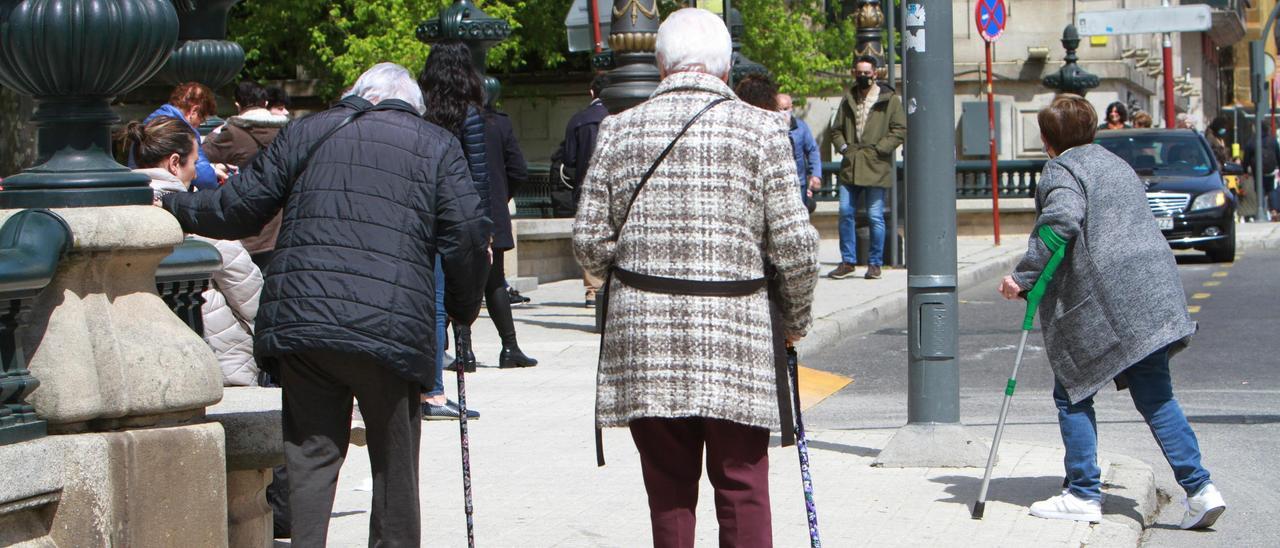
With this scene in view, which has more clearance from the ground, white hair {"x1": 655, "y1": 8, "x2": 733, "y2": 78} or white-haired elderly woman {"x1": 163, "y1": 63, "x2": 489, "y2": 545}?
white hair {"x1": 655, "y1": 8, "x2": 733, "y2": 78}

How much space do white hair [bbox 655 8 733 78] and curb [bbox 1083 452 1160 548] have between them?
7.88ft

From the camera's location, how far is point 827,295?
15.1 m

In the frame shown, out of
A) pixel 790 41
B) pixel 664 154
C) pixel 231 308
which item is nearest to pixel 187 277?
pixel 231 308

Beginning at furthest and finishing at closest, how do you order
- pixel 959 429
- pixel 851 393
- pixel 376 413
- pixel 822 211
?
1. pixel 822 211
2. pixel 851 393
3. pixel 959 429
4. pixel 376 413

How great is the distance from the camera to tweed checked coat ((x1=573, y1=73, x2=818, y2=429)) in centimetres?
470

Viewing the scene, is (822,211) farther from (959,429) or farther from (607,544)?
(607,544)

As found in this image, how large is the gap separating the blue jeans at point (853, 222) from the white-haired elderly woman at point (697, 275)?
38.9 ft

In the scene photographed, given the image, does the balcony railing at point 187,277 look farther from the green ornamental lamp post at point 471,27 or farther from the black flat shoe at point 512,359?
the green ornamental lamp post at point 471,27

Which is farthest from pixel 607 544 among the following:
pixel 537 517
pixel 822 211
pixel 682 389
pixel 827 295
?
pixel 822 211

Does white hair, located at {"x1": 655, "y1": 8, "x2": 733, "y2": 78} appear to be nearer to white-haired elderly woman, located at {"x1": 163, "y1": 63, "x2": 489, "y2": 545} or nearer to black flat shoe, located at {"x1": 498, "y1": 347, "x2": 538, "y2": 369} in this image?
white-haired elderly woman, located at {"x1": 163, "y1": 63, "x2": 489, "y2": 545}

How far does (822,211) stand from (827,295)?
7.99 m

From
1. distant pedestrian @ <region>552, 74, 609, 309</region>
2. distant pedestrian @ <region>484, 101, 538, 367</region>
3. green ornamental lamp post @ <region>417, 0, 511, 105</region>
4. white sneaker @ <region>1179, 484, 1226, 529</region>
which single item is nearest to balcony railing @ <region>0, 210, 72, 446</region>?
white sneaker @ <region>1179, 484, 1226, 529</region>

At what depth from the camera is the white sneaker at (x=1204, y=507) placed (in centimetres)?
649

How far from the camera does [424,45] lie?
25500mm
